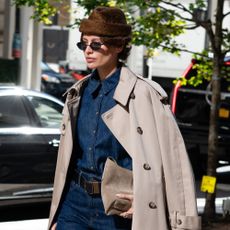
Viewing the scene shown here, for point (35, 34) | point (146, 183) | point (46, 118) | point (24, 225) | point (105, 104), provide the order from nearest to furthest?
point (146, 183)
point (105, 104)
point (24, 225)
point (46, 118)
point (35, 34)

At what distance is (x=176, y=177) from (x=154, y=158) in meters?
Result: 0.12

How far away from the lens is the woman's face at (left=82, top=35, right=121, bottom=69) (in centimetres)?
360

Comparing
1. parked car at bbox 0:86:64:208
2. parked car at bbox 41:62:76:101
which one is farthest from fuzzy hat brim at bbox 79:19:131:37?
parked car at bbox 41:62:76:101

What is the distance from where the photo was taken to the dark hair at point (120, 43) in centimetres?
359

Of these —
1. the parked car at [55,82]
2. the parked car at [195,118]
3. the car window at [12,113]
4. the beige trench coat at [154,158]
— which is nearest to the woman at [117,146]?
the beige trench coat at [154,158]

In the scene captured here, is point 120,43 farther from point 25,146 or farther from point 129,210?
point 25,146

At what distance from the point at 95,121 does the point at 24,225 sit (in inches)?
113

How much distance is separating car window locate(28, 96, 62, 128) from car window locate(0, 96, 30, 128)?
147 mm

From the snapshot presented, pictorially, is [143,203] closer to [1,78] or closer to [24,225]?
[24,225]

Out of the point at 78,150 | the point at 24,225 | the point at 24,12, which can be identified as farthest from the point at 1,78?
the point at 78,150

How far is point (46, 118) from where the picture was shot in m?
8.65

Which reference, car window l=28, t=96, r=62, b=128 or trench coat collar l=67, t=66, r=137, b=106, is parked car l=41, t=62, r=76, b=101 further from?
trench coat collar l=67, t=66, r=137, b=106

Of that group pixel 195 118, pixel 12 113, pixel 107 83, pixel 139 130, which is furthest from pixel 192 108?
pixel 139 130

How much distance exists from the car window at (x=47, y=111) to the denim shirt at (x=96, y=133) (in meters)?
4.76
